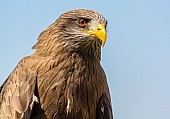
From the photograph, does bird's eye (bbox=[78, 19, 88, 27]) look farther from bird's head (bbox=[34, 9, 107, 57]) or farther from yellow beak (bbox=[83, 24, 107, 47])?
yellow beak (bbox=[83, 24, 107, 47])

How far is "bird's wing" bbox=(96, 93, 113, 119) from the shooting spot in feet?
23.7

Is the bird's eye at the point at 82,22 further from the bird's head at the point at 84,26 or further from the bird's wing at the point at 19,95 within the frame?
the bird's wing at the point at 19,95

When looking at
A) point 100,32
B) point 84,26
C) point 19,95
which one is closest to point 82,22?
point 84,26

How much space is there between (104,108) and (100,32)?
5.33 feet

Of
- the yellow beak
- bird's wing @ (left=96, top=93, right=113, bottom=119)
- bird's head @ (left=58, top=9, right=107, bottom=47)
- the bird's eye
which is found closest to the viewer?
the yellow beak

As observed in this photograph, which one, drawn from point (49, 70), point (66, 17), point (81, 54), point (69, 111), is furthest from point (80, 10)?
point (69, 111)

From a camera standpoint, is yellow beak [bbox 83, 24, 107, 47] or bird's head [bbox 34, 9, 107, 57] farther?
bird's head [bbox 34, 9, 107, 57]

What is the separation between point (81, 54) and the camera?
6.86 m

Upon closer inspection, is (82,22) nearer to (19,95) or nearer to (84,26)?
(84,26)

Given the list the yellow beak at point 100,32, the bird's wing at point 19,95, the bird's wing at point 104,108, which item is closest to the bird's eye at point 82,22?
the yellow beak at point 100,32

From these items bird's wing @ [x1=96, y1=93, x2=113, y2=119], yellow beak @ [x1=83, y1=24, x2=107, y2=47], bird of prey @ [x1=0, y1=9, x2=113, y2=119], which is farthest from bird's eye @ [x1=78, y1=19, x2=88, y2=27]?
bird's wing @ [x1=96, y1=93, x2=113, y2=119]

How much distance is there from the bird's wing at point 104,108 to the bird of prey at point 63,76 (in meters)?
0.14

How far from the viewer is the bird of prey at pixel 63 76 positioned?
21.6 feet

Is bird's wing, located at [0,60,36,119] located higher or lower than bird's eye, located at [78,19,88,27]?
lower
